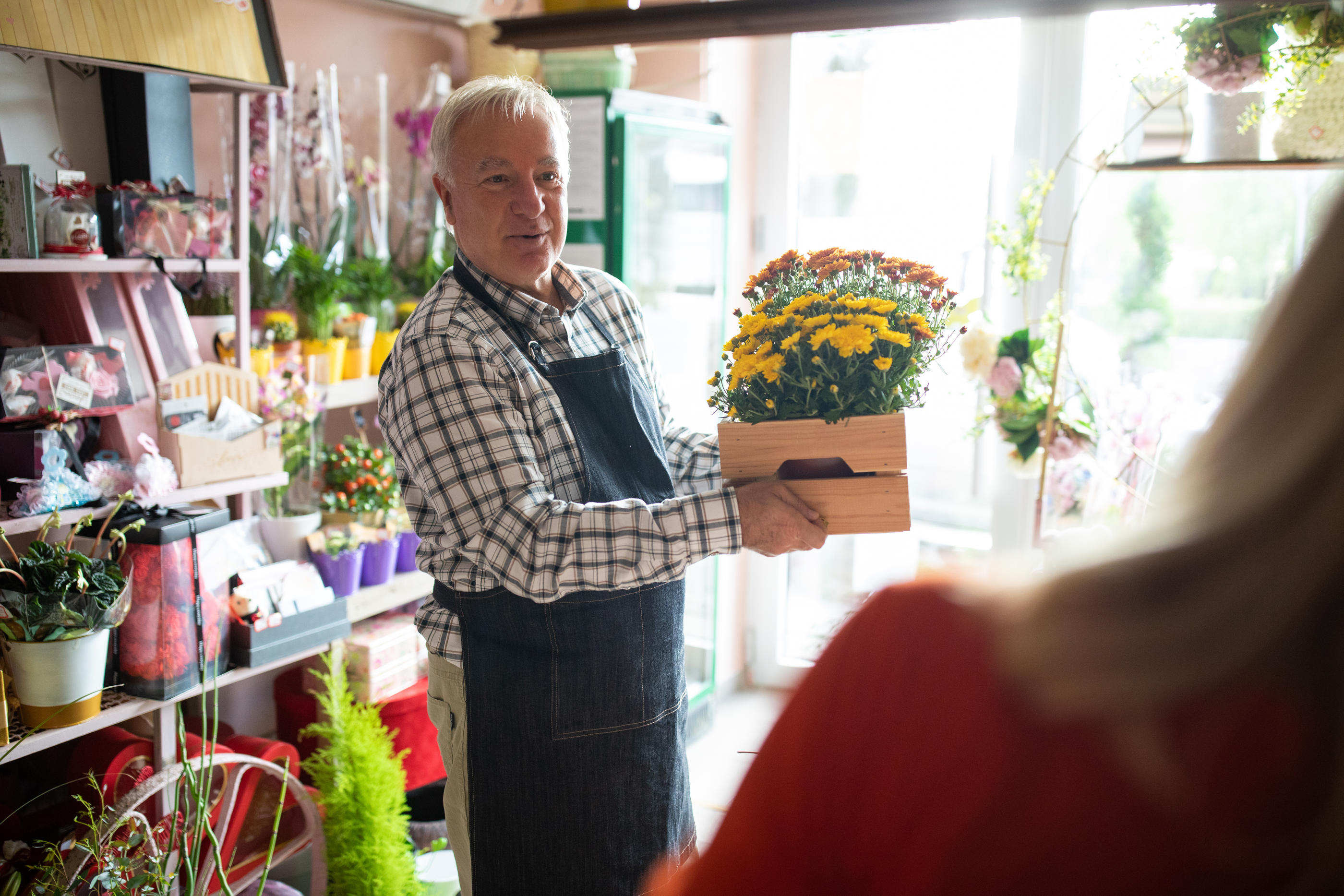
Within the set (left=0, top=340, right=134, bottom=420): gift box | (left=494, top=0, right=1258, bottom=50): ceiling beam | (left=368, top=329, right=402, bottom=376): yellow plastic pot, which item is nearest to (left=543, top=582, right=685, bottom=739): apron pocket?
(left=494, top=0, right=1258, bottom=50): ceiling beam

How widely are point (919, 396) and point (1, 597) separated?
1539 millimetres

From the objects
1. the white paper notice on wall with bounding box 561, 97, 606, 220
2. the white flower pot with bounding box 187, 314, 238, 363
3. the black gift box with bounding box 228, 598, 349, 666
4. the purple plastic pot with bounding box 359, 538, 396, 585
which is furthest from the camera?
the white paper notice on wall with bounding box 561, 97, 606, 220

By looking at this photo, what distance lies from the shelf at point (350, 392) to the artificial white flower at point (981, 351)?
1514mm

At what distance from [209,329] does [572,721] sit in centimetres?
126

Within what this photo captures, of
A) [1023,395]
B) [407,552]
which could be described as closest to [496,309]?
[407,552]

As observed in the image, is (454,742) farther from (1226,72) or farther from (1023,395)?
(1226,72)

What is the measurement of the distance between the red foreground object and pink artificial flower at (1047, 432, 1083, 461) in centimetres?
169

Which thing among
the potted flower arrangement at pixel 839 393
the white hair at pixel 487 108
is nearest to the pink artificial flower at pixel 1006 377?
the potted flower arrangement at pixel 839 393

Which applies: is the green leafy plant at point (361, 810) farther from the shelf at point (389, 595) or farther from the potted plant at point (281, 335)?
the potted plant at point (281, 335)

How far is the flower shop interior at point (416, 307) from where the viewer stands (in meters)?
1.69

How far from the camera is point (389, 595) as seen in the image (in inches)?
99.3

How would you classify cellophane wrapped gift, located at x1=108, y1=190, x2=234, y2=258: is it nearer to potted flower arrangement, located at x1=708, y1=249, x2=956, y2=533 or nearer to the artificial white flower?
potted flower arrangement, located at x1=708, y1=249, x2=956, y2=533

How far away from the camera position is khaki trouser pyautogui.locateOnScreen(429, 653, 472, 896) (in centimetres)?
163

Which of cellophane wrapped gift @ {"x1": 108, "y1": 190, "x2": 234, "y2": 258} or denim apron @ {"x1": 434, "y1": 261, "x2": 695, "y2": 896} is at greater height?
cellophane wrapped gift @ {"x1": 108, "y1": 190, "x2": 234, "y2": 258}
